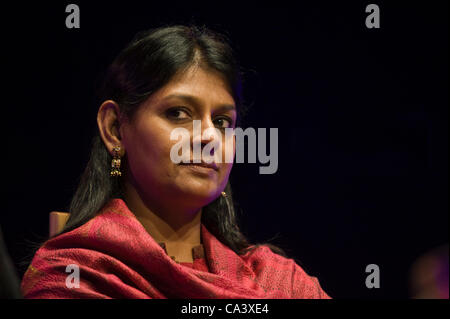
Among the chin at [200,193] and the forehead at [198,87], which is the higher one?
the forehead at [198,87]

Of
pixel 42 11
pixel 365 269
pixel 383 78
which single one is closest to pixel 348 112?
pixel 383 78

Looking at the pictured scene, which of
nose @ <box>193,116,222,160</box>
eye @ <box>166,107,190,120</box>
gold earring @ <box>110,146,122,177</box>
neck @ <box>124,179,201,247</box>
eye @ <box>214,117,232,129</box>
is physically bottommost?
neck @ <box>124,179,201,247</box>

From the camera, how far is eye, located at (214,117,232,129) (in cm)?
167

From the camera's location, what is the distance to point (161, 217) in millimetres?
1625

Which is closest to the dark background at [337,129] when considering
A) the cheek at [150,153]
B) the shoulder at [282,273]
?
the shoulder at [282,273]

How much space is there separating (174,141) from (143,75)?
26 centimetres

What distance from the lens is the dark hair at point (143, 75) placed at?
1596 mm

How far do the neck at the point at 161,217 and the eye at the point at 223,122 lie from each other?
302mm

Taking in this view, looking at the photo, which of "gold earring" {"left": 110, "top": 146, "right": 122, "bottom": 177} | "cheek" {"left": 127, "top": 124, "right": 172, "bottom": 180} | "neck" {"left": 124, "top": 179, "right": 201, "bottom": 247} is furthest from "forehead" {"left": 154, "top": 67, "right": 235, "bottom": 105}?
"neck" {"left": 124, "top": 179, "right": 201, "bottom": 247}

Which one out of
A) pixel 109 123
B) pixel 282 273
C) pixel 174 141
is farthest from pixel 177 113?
pixel 282 273

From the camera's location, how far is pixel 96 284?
4.58 feet

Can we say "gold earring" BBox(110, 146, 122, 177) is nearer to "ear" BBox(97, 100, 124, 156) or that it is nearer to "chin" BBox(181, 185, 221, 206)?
"ear" BBox(97, 100, 124, 156)

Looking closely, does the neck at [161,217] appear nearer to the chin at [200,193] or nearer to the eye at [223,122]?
the chin at [200,193]

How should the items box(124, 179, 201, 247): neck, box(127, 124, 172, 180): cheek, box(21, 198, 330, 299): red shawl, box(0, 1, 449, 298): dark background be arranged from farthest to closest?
box(0, 1, 449, 298): dark background < box(124, 179, 201, 247): neck < box(127, 124, 172, 180): cheek < box(21, 198, 330, 299): red shawl
